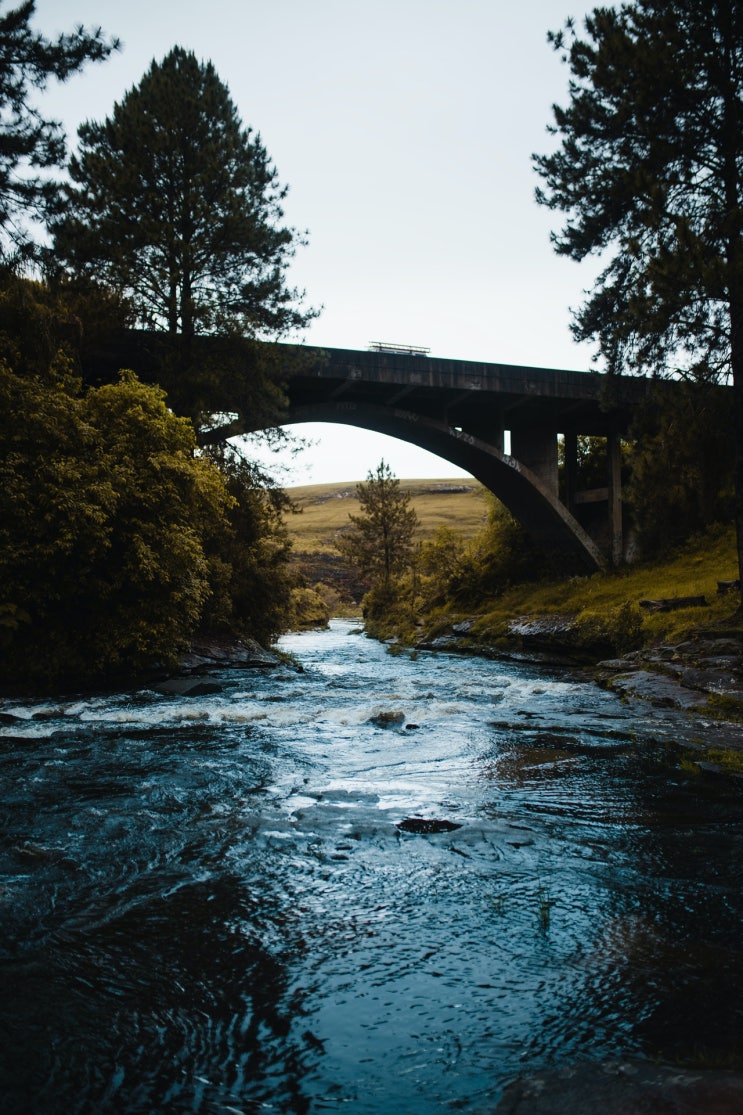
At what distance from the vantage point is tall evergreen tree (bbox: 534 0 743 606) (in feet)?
43.1

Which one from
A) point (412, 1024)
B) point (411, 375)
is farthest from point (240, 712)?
point (411, 375)

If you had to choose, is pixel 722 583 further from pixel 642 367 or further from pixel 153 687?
pixel 153 687

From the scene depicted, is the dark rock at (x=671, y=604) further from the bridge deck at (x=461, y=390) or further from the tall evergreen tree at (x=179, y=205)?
the tall evergreen tree at (x=179, y=205)

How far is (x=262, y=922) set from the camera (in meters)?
4.13

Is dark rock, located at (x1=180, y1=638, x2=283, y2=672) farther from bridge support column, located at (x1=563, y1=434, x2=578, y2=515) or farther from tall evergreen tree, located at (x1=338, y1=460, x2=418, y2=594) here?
tall evergreen tree, located at (x1=338, y1=460, x2=418, y2=594)

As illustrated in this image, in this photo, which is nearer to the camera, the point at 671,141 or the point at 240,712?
the point at 240,712

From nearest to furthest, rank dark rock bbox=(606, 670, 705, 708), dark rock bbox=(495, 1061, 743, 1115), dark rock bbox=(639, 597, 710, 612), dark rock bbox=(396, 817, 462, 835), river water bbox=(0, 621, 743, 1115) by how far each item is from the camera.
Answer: dark rock bbox=(495, 1061, 743, 1115), river water bbox=(0, 621, 743, 1115), dark rock bbox=(396, 817, 462, 835), dark rock bbox=(606, 670, 705, 708), dark rock bbox=(639, 597, 710, 612)

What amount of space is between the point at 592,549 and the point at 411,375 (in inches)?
420

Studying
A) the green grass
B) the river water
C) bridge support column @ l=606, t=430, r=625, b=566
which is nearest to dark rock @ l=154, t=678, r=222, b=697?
the river water

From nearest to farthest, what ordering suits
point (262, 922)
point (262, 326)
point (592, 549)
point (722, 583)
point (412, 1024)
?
point (412, 1024), point (262, 922), point (722, 583), point (262, 326), point (592, 549)

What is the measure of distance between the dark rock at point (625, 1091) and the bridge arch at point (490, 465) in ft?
73.8

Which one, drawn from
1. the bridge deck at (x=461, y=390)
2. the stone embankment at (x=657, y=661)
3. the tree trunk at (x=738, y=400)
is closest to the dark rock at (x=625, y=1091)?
the stone embankment at (x=657, y=661)

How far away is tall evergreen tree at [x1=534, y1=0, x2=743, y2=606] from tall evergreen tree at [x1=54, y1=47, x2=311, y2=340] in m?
8.99

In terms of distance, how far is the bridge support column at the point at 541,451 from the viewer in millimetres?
29172
